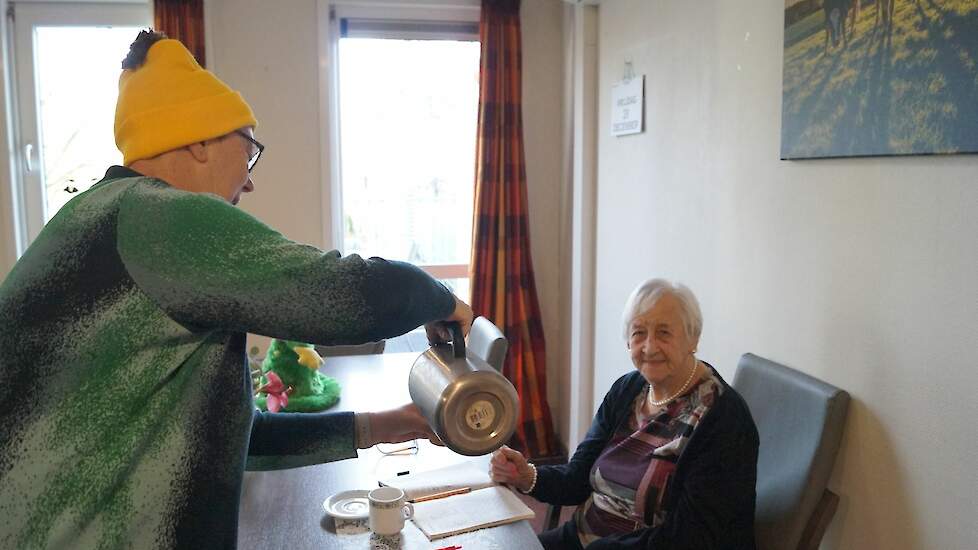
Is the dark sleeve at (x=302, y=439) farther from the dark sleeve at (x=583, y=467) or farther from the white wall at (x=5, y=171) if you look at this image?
the white wall at (x=5, y=171)

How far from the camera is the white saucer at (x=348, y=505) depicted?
149 cm

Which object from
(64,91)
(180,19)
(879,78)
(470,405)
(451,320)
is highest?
(180,19)

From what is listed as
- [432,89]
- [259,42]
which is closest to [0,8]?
[259,42]

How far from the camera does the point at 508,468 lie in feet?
5.65

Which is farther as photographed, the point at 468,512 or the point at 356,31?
the point at 356,31

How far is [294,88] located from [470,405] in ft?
8.73

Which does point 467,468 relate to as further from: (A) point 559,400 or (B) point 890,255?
(A) point 559,400

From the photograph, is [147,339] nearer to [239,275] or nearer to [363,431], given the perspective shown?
[239,275]

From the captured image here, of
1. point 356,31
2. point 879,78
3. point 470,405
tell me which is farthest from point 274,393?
point 356,31

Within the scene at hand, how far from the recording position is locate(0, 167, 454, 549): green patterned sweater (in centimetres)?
84

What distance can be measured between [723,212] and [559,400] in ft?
6.34

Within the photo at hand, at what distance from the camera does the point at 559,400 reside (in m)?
3.94

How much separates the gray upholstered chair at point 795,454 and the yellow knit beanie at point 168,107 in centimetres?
125

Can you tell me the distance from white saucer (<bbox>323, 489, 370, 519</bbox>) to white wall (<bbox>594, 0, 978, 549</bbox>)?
969 mm
